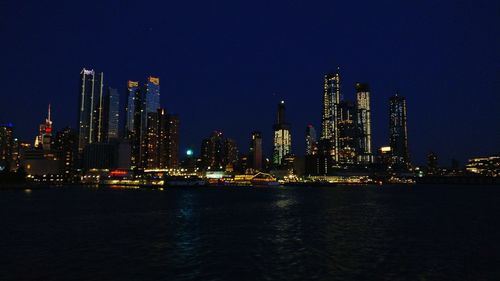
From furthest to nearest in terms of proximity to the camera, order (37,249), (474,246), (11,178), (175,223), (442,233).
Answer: (11,178)
(175,223)
(442,233)
(474,246)
(37,249)

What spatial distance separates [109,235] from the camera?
4084 cm

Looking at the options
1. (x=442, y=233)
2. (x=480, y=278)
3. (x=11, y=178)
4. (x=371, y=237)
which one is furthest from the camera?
(x=11, y=178)

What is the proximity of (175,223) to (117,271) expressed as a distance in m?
26.7

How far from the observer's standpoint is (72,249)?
32938 millimetres

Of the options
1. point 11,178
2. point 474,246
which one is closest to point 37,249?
point 474,246

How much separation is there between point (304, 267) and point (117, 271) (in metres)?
11.6

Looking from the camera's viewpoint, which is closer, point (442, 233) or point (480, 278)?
point (480, 278)

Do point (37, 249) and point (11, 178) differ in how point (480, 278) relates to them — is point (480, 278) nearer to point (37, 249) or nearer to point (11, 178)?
point (37, 249)

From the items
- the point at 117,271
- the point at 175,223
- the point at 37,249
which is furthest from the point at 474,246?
the point at 37,249

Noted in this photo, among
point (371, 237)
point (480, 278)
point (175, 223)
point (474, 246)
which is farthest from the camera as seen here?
point (175, 223)

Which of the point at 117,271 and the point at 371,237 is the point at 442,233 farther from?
the point at 117,271

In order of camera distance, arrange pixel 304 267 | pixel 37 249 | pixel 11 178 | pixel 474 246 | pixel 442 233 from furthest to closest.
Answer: pixel 11 178 < pixel 442 233 < pixel 474 246 < pixel 37 249 < pixel 304 267

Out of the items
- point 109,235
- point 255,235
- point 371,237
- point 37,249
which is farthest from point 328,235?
point 37,249

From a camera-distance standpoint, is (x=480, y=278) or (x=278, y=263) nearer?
(x=480, y=278)
